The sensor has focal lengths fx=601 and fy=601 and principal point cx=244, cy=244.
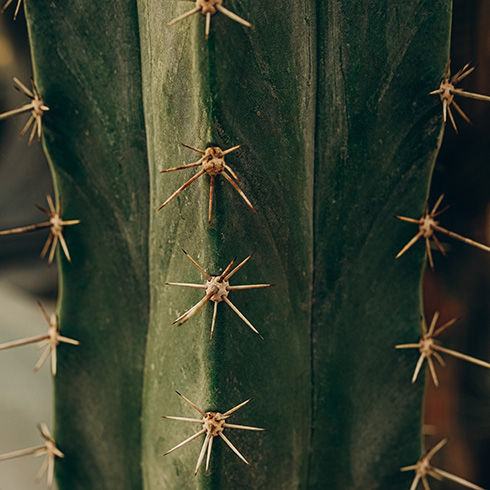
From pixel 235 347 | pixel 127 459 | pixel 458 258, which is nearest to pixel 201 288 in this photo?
pixel 235 347

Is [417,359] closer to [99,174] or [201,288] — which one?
[201,288]

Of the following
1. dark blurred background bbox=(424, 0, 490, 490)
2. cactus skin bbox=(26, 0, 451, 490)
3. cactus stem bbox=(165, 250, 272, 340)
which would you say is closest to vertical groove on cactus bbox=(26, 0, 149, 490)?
cactus skin bbox=(26, 0, 451, 490)

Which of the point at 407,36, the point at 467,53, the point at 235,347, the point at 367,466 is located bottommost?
the point at 367,466

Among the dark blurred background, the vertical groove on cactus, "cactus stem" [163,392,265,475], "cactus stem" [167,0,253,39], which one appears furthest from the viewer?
the dark blurred background

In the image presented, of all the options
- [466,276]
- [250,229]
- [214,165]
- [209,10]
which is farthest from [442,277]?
[209,10]

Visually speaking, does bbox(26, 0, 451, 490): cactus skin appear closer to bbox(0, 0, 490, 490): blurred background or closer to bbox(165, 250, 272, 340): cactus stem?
bbox(165, 250, 272, 340): cactus stem

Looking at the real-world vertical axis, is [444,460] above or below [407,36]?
below

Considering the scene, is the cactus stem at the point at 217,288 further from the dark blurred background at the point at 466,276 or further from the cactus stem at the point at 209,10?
the dark blurred background at the point at 466,276
